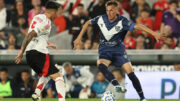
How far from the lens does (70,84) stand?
53.9ft

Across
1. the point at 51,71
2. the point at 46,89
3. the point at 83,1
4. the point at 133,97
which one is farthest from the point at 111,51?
the point at 83,1

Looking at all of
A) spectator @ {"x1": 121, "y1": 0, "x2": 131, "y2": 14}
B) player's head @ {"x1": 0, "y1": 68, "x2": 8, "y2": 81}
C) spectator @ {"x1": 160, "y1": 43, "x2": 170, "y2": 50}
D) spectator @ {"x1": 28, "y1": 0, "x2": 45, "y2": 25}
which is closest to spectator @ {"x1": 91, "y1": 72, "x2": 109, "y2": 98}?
spectator @ {"x1": 160, "y1": 43, "x2": 170, "y2": 50}

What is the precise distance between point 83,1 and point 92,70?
3.99m

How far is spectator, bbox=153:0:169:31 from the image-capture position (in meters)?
18.7

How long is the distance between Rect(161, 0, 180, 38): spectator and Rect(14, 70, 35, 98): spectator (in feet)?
14.9

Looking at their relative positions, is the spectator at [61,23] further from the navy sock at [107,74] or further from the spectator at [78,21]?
the navy sock at [107,74]

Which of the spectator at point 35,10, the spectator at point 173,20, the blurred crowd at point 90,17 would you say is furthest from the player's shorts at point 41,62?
the spectator at point 35,10

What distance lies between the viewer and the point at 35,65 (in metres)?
11.2

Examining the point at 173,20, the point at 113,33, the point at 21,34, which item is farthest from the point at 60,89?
the point at 173,20

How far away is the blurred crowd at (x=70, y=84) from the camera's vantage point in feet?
53.3

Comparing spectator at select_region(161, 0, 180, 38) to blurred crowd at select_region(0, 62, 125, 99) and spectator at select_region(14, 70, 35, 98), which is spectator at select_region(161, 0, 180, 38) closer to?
blurred crowd at select_region(0, 62, 125, 99)

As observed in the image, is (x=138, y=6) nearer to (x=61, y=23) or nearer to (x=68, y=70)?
(x=61, y=23)

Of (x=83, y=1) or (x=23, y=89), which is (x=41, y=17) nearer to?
(x=23, y=89)

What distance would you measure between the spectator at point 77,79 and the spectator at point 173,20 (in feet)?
10.3
